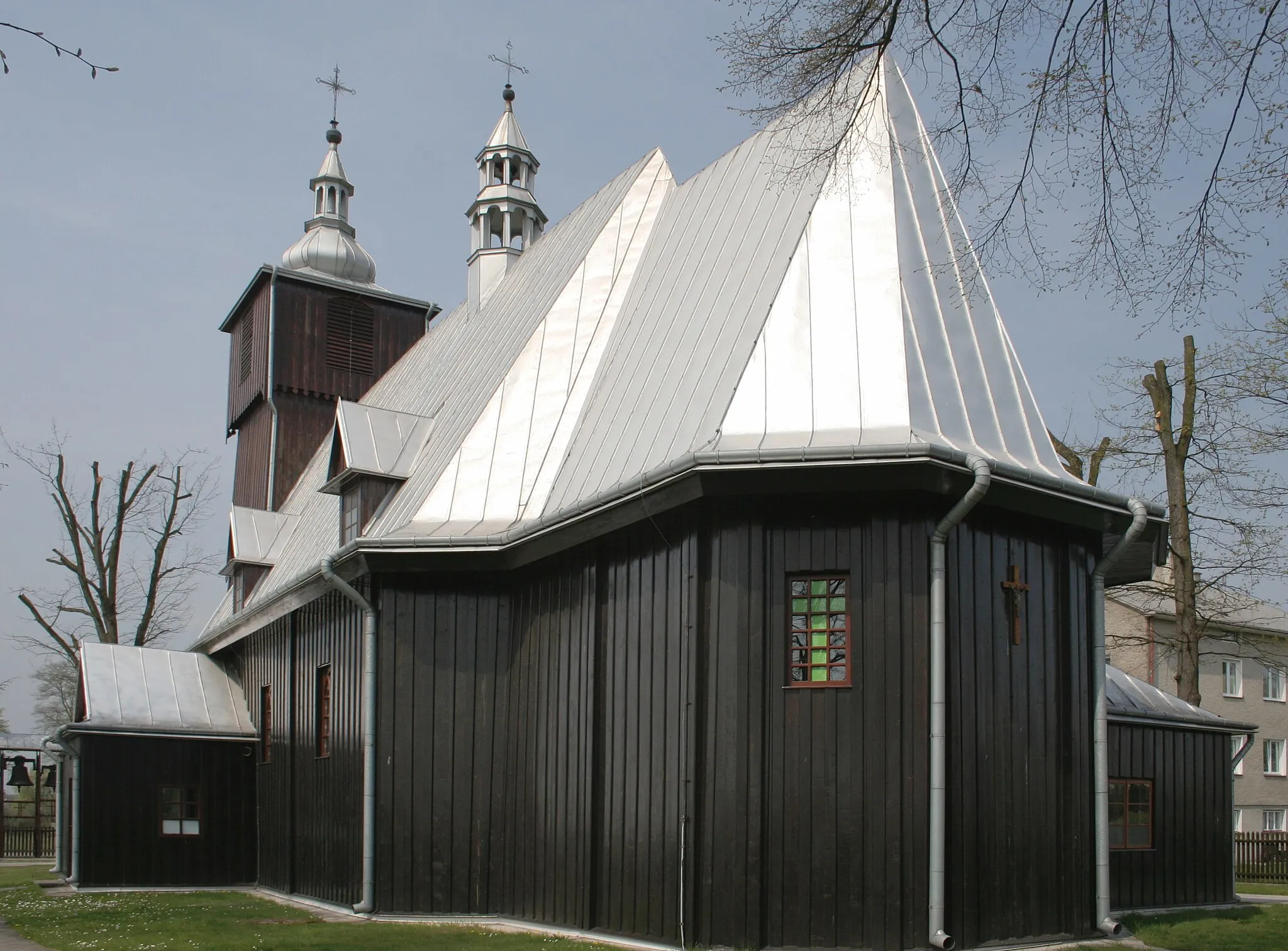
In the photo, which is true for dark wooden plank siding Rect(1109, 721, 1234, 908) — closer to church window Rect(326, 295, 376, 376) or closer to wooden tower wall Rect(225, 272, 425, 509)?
wooden tower wall Rect(225, 272, 425, 509)

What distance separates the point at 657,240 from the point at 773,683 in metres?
8.28

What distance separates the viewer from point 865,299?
43.9ft

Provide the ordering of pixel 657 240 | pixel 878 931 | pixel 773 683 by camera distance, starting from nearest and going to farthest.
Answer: pixel 878 931
pixel 773 683
pixel 657 240

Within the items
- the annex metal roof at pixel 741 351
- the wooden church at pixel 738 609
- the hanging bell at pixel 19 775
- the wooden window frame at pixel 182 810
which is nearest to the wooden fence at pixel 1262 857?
the wooden church at pixel 738 609

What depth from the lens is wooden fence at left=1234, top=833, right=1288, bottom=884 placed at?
25.7m

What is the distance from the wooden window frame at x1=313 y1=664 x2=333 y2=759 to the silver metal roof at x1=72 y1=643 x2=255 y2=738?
13.8ft

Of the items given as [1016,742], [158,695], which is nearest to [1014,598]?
[1016,742]

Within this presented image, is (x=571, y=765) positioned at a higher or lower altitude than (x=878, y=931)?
higher

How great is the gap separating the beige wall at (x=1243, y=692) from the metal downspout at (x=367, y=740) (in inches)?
1058

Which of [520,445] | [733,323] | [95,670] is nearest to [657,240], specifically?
[520,445]

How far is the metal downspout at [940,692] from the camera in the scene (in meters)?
11.2

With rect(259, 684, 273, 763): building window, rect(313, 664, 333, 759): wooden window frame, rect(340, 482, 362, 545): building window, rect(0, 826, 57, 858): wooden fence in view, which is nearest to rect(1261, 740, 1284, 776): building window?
rect(259, 684, 273, 763): building window

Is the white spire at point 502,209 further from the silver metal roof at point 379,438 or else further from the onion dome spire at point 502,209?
the silver metal roof at point 379,438

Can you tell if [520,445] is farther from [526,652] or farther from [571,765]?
[571,765]
